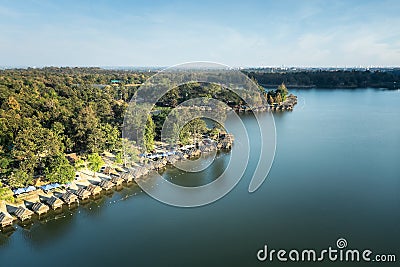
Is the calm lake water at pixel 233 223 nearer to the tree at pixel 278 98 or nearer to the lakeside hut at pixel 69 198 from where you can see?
the lakeside hut at pixel 69 198

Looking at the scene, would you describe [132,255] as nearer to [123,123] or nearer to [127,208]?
[127,208]

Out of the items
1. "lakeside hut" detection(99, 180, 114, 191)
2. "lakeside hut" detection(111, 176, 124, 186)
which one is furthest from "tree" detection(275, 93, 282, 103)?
"lakeside hut" detection(99, 180, 114, 191)

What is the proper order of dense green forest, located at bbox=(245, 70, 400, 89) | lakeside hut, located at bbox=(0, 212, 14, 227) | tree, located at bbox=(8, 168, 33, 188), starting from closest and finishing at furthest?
1. lakeside hut, located at bbox=(0, 212, 14, 227)
2. tree, located at bbox=(8, 168, 33, 188)
3. dense green forest, located at bbox=(245, 70, 400, 89)

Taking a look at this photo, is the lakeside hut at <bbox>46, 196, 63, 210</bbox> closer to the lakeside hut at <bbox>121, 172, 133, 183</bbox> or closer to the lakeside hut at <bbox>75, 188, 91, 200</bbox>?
the lakeside hut at <bbox>75, 188, 91, 200</bbox>

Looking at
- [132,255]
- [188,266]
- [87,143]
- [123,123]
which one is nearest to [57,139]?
[87,143]

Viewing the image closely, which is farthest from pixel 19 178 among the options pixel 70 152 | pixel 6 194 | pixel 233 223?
pixel 233 223

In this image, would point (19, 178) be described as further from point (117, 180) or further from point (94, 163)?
point (117, 180)
